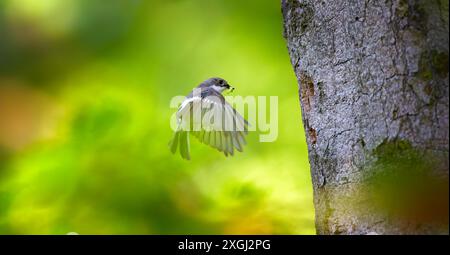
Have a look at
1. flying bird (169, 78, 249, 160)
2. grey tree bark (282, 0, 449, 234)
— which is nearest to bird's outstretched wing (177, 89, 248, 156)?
flying bird (169, 78, 249, 160)

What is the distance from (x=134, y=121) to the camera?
8.08 feet

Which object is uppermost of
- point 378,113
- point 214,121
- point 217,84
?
point 217,84

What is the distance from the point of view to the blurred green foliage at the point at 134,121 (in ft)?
7.73

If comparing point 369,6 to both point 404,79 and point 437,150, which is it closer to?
point 404,79

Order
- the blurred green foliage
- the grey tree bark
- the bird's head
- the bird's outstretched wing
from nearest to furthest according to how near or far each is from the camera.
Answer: the grey tree bark, the bird's outstretched wing, the bird's head, the blurred green foliage

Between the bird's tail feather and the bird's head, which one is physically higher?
the bird's head

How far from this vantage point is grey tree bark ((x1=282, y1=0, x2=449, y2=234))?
1.27m

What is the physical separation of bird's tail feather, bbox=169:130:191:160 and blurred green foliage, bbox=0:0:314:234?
0.17 meters

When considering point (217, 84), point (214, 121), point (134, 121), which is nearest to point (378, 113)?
point (214, 121)

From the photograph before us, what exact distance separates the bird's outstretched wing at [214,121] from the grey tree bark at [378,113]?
0.37 metres

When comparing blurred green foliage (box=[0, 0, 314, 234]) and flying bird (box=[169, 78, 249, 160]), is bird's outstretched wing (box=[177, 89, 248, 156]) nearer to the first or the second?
flying bird (box=[169, 78, 249, 160])

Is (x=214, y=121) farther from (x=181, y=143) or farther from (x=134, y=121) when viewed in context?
(x=134, y=121)

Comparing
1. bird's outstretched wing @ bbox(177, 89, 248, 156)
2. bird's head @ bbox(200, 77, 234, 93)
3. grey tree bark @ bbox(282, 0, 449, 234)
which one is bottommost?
grey tree bark @ bbox(282, 0, 449, 234)

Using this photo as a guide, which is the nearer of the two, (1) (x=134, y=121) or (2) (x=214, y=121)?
(2) (x=214, y=121)
